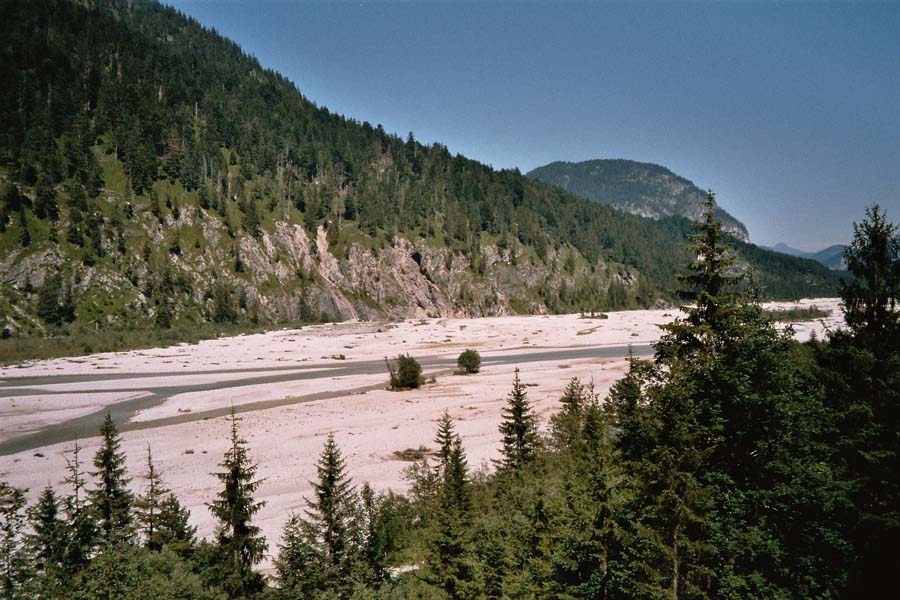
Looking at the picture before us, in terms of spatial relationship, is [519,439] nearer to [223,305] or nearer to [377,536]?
[377,536]

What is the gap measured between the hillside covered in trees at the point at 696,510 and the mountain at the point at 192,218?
58.8m

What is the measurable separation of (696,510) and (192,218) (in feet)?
444

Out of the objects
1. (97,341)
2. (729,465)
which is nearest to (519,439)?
(729,465)

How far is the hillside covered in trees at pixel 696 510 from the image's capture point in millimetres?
10547

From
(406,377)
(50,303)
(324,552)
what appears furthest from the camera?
(50,303)

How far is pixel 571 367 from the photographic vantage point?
6581 centimetres

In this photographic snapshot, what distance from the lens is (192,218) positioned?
401ft

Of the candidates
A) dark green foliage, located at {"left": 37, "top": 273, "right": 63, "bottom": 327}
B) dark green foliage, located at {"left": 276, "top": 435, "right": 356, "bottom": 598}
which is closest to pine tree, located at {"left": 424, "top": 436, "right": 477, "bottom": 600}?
dark green foliage, located at {"left": 276, "top": 435, "right": 356, "bottom": 598}

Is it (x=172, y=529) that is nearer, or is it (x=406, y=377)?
(x=172, y=529)

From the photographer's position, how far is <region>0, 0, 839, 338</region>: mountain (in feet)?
315

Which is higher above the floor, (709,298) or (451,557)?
(709,298)

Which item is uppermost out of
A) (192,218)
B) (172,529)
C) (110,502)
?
(192,218)

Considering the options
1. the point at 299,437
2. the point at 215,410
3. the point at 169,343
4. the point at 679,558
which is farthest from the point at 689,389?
the point at 169,343

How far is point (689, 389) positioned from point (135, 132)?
155m
